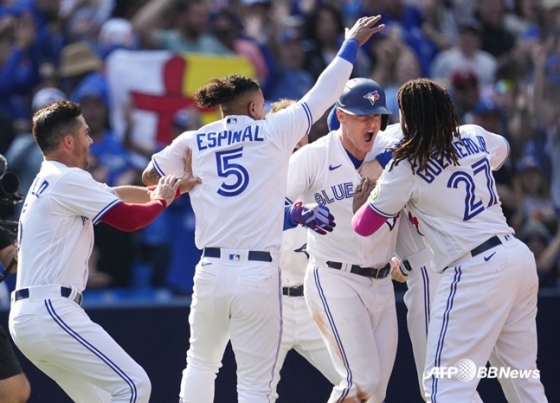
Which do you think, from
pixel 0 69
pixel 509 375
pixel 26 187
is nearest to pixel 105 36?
pixel 0 69

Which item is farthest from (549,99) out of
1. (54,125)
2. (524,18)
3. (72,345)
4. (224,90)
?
(72,345)

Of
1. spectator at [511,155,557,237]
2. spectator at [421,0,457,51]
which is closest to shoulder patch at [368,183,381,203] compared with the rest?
spectator at [511,155,557,237]

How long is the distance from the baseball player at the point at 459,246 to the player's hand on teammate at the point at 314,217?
22 centimetres

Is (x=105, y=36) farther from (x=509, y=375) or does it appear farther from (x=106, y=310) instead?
(x=509, y=375)

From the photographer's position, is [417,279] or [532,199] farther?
[532,199]

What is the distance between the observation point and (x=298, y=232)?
6.36 meters

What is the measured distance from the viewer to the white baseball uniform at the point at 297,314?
20.3 feet

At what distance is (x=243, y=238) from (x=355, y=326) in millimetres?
890

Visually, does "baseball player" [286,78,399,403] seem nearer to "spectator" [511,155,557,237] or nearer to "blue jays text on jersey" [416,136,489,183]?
"blue jays text on jersey" [416,136,489,183]

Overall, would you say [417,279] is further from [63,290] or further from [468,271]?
[63,290]

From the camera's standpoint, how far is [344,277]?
560 centimetres

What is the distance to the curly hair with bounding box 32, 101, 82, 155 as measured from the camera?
5180 millimetres

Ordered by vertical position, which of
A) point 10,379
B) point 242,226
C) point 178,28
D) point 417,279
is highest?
point 178,28

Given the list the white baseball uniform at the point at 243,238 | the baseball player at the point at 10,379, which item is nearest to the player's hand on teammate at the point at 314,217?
the white baseball uniform at the point at 243,238
